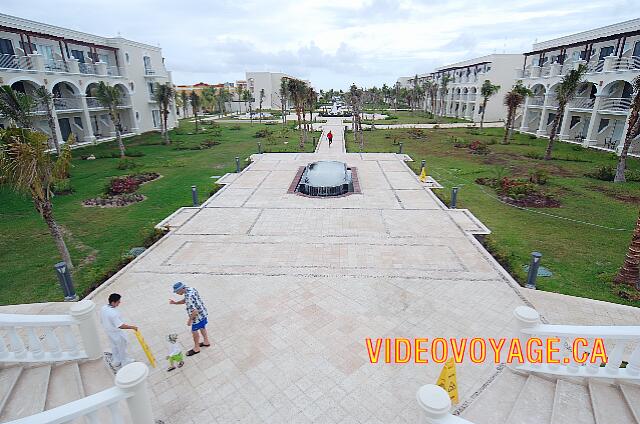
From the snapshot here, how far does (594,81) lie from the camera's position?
30.0 meters

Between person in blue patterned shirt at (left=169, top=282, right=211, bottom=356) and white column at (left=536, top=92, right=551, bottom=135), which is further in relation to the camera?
white column at (left=536, top=92, right=551, bottom=135)

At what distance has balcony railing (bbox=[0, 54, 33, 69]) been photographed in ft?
83.4

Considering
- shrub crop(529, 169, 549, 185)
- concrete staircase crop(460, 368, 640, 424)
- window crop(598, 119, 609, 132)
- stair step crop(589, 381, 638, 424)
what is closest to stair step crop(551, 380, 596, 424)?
concrete staircase crop(460, 368, 640, 424)

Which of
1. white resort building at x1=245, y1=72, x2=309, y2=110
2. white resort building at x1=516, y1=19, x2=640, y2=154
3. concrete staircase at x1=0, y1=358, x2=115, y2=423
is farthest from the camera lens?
white resort building at x1=245, y1=72, x2=309, y2=110

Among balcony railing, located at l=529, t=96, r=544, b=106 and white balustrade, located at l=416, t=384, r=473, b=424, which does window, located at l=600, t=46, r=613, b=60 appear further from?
white balustrade, located at l=416, t=384, r=473, b=424

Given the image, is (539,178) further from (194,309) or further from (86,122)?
(86,122)

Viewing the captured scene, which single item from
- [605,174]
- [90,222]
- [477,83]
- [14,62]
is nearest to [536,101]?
[477,83]

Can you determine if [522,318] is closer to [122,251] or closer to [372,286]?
[372,286]

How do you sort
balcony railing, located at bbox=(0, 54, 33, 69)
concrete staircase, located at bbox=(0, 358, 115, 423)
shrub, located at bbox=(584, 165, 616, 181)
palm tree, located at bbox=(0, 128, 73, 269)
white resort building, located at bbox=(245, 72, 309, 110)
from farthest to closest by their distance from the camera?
white resort building, located at bbox=(245, 72, 309, 110) → balcony railing, located at bbox=(0, 54, 33, 69) → shrub, located at bbox=(584, 165, 616, 181) → palm tree, located at bbox=(0, 128, 73, 269) → concrete staircase, located at bbox=(0, 358, 115, 423)

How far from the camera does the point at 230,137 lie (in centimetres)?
3938

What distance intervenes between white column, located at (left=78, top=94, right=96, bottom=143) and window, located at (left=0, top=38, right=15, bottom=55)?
5.55 meters

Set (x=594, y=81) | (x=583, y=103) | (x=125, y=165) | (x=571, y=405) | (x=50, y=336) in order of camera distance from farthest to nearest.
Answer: (x=583, y=103) → (x=594, y=81) → (x=125, y=165) → (x=50, y=336) → (x=571, y=405)

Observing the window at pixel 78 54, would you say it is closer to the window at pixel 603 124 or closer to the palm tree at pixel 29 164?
the palm tree at pixel 29 164

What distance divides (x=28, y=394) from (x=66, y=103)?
34.3 metres
